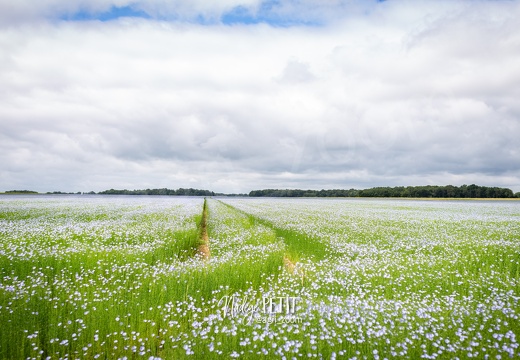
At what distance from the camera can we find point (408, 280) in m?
9.27

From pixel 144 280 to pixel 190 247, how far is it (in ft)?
24.2

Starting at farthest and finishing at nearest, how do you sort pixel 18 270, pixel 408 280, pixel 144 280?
pixel 18 270 → pixel 408 280 → pixel 144 280

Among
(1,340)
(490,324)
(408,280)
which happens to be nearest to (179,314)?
(1,340)

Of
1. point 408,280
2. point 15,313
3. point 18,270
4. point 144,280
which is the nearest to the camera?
point 15,313

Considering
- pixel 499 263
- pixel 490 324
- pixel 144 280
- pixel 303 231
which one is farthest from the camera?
pixel 303 231

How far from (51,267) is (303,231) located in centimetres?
1339

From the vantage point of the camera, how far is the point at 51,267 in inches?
406

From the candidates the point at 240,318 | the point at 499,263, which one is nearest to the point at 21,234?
the point at 240,318

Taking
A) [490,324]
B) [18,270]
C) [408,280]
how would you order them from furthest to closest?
[18,270] → [408,280] → [490,324]

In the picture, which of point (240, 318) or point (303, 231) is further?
point (303, 231)

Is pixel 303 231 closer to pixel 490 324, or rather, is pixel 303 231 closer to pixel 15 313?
pixel 490 324

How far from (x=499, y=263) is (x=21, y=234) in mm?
20519

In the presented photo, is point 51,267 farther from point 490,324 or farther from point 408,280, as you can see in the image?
point 490,324

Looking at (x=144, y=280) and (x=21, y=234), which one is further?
(x=21, y=234)
